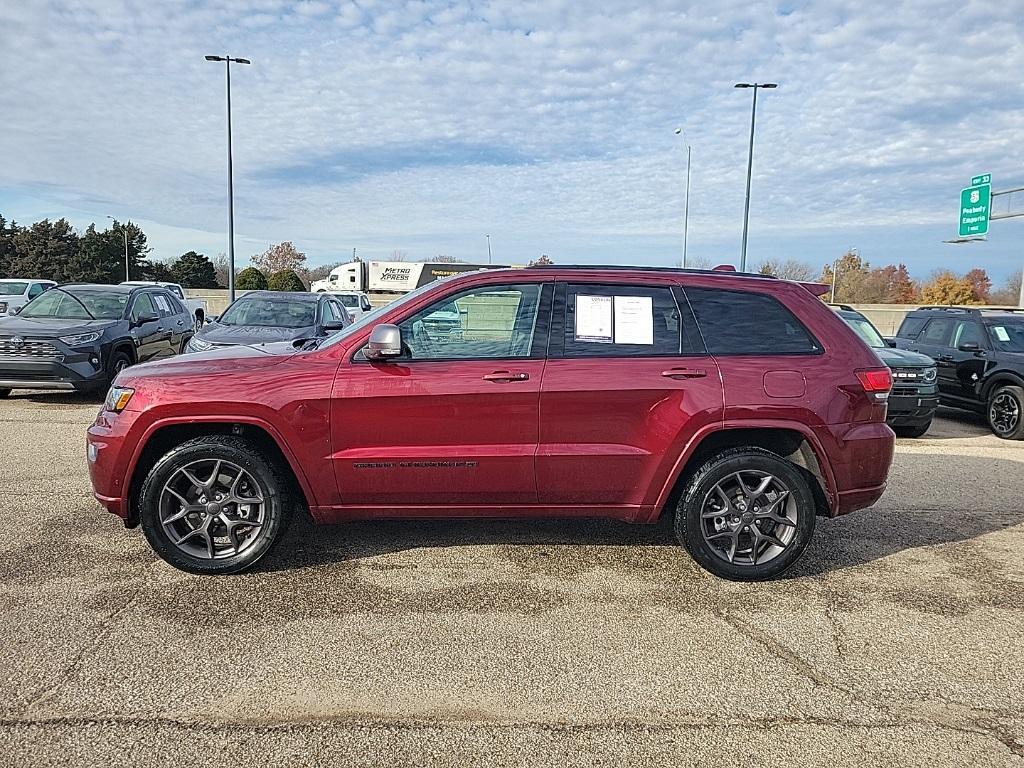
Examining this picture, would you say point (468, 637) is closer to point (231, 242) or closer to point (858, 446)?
point (858, 446)

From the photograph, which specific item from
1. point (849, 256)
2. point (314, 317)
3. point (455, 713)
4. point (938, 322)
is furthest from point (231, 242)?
point (849, 256)

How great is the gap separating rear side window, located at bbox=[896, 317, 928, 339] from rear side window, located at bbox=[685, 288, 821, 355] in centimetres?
858

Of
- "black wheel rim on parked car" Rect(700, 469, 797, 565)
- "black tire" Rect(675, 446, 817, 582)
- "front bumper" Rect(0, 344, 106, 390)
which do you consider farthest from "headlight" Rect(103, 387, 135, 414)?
"front bumper" Rect(0, 344, 106, 390)

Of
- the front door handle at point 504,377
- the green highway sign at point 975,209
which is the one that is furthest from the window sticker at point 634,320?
the green highway sign at point 975,209

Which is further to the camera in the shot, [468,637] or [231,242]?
[231,242]

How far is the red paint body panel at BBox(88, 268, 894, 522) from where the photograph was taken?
4.11 metres

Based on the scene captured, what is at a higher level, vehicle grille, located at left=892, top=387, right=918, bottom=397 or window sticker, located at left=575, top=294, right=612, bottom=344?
window sticker, located at left=575, top=294, right=612, bottom=344

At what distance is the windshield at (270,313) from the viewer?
1136 cm

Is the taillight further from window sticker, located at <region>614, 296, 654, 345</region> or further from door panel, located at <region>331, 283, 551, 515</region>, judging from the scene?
door panel, located at <region>331, 283, 551, 515</region>

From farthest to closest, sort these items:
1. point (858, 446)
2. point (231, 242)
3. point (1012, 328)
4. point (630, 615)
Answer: point (231, 242)
point (1012, 328)
point (858, 446)
point (630, 615)

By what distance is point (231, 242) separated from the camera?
27344 mm

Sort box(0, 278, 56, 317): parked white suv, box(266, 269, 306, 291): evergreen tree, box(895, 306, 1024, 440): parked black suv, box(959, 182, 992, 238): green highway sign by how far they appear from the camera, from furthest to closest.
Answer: box(266, 269, 306, 291): evergreen tree, box(959, 182, 992, 238): green highway sign, box(0, 278, 56, 317): parked white suv, box(895, 306, 1024, 440): parked black suv

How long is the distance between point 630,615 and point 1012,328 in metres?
9.20

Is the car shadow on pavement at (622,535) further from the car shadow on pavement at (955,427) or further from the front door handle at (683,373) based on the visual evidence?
the car shadow on pavement at (955,427)
